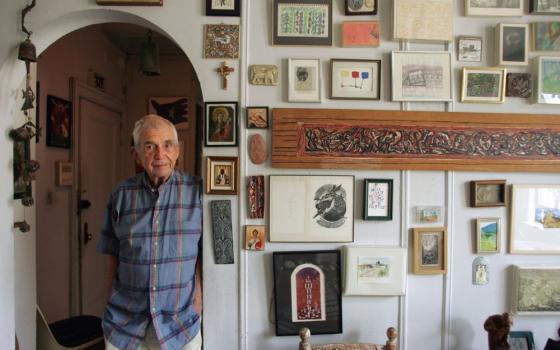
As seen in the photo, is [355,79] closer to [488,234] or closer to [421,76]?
[421,76]

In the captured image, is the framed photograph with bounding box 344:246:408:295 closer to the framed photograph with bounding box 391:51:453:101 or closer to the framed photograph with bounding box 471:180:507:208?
the framed photograph with bounding box 471:180:507:208

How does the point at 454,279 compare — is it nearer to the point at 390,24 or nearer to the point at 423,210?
the point at 423,210

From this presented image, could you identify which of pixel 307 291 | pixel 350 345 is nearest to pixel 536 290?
pixel 350 345

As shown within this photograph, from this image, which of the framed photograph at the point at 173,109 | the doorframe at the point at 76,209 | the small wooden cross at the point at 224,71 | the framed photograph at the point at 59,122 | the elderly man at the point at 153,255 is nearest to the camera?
the elderly man at the point at 153,255

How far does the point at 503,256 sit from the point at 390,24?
106cm

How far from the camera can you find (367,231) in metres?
1.31

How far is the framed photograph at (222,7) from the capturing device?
1251 millimetres

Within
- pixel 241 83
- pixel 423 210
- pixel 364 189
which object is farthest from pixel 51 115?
pixel 423 210

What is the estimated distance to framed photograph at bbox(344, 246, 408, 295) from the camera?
1.28 metres

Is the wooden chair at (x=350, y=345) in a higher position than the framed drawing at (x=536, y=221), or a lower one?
lower

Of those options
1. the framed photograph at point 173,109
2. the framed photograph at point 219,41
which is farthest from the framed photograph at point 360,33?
the framed photograph at point 173,109

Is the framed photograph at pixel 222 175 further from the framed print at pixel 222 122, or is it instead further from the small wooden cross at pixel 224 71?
the small wooden cross at pixel 224 71

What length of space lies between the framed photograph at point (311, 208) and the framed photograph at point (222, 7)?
2.24 ft

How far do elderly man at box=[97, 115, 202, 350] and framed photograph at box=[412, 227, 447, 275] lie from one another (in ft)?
2.90
